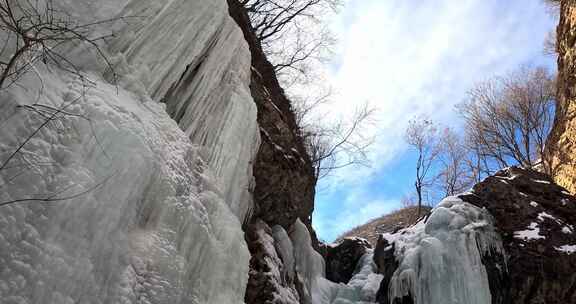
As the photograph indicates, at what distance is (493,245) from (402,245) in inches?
64.8

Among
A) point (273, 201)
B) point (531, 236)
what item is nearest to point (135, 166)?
point (273, 201)

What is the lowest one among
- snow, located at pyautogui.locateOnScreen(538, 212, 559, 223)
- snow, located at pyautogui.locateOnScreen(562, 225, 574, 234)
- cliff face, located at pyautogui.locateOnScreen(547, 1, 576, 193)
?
snow, located at pyautogui.locateOnScreen(562, 225, 574, 234)

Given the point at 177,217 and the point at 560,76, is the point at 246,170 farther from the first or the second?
the point at 560,76

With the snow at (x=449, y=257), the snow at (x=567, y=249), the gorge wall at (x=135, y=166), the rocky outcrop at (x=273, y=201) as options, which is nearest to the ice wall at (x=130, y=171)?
the gorge wall at (x=135, y=166)

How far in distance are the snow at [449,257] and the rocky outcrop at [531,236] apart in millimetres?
205

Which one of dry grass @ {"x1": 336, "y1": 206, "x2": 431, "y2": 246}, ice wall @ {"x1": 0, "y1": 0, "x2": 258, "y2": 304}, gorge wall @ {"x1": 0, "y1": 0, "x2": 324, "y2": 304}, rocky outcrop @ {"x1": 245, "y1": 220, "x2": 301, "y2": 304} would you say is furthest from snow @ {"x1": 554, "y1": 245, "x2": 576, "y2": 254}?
dry grass @ {"x1": 336, "y1": 206, "x2": 431, "y2": 246}

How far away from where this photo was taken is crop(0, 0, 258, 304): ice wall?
2369mm

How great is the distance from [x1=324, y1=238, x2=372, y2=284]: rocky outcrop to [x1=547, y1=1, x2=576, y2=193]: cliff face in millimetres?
5328

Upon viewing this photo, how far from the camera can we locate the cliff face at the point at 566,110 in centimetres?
1144

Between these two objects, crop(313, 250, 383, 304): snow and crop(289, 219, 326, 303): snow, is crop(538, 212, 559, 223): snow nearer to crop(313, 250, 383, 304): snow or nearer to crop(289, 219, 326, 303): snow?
crop(313, 250, 383, 304): snow

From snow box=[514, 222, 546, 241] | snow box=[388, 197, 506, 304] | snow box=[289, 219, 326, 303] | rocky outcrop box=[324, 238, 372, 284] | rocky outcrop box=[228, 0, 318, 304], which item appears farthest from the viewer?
rocky outcrop box=[324, 238, 372, 284]

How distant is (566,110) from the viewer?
1192 centimetres

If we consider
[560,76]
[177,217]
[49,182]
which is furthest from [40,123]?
[560,76]

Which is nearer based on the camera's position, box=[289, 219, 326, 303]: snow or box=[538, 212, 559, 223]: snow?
box=[538, 212, 559, 223]: snow
